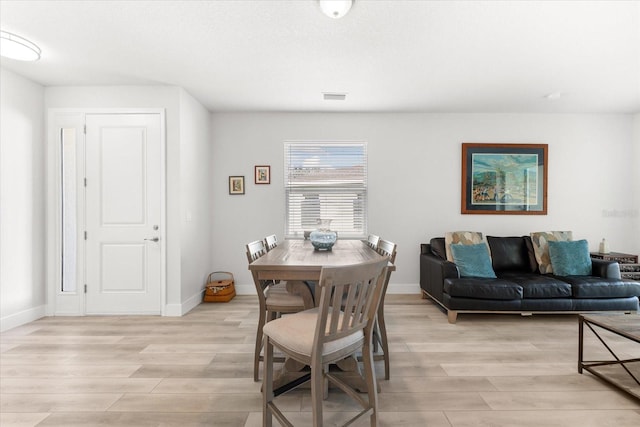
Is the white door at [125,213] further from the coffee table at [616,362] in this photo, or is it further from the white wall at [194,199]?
the coffee table at [616,362]

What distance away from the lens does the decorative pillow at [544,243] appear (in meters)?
4.09

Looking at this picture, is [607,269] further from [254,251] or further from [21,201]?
[21,201]

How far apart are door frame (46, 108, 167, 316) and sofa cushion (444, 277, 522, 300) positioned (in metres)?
3.38

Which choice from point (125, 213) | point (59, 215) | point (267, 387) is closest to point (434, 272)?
point (267, 387)

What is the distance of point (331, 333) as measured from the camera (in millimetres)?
1505

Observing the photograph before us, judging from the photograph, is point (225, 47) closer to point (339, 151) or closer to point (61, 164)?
point (339, 151)

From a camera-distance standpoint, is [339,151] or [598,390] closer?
[598,390]

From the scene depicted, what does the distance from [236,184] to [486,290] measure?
140 inches

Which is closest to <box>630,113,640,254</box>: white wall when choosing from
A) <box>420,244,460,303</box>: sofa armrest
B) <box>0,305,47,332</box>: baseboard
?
<box>420,244,460,303</box>: sofa armrest

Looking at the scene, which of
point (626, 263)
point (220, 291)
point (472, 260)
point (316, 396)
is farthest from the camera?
point (220, 291)

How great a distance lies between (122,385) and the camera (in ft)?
7.27

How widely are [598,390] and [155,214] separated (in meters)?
4.35

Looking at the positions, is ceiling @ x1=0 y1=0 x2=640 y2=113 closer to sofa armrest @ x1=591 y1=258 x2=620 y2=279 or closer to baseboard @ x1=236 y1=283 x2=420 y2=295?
sofa armrest @ x1=591 y1=258 x2=620 y2=279

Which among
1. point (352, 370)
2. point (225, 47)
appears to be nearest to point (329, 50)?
point (225, 47)
